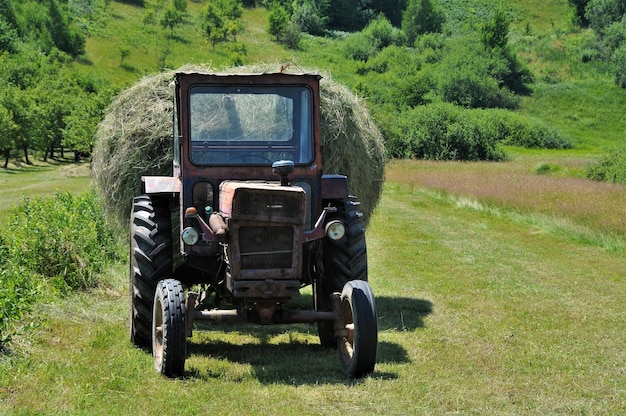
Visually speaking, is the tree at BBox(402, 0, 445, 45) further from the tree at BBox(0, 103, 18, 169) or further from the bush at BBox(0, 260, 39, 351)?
the bush at BBox(0, 260, 39, 351)

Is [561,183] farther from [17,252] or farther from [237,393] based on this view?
[237,393]

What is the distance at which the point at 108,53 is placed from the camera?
342 ft

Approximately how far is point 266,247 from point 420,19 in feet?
451

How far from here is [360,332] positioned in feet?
25.0

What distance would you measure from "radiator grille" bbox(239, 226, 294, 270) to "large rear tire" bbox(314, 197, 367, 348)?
3.40 feet

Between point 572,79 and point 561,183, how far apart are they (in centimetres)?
7954

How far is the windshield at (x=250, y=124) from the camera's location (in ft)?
29.2

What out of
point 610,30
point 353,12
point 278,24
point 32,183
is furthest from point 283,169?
point 353,12

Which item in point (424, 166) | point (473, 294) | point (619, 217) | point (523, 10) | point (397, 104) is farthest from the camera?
point (523, 10)

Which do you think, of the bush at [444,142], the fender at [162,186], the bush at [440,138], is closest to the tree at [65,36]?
the bush at [440,138]

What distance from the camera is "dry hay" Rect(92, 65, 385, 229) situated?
10883 mm

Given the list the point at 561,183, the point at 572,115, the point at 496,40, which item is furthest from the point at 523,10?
the point at 561,183

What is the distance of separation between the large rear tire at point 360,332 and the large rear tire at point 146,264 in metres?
1.81

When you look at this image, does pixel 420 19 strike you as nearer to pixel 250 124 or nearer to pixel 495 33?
pixel 495 33
